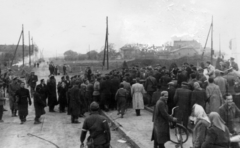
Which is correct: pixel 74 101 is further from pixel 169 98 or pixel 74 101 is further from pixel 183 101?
pixel 183 101

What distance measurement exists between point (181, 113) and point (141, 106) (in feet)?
12.3

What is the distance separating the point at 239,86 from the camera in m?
11.6

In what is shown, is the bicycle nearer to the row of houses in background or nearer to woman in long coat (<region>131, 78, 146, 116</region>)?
→ woman in long coat (<region>131, 78, 146, 116</region>)

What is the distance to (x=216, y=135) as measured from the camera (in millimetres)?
5465

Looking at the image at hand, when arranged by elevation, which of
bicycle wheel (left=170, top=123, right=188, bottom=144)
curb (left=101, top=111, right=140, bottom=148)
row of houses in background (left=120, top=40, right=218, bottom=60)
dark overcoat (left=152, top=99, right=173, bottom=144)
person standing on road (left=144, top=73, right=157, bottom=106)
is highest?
row of houses in background (left=120, top=40, right=218, bottom=60)

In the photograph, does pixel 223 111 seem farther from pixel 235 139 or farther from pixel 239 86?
pixel 239 86

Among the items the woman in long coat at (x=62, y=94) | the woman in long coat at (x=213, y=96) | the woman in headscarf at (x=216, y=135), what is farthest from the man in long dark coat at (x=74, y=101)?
the woman in headscarf at (x=216, y=135)

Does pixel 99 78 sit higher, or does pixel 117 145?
pixel 99 78

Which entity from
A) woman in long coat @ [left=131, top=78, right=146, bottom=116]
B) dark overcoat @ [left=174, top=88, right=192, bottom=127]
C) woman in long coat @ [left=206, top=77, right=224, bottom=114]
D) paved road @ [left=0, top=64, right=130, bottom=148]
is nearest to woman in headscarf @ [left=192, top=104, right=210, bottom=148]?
dark overcoat @ [left=174, top=88, right=192, bottom=127]

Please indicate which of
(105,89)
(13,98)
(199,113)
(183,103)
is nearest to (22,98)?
(13,98)

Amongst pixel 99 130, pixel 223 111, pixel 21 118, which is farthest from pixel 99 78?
pixel 99 130

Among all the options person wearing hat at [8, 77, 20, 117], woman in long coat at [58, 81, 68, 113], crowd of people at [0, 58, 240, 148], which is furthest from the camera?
woman in long coat at [58, 81, 68, 113]

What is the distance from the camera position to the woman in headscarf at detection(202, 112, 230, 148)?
17.9 ft

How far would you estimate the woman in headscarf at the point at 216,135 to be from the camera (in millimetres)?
5457
